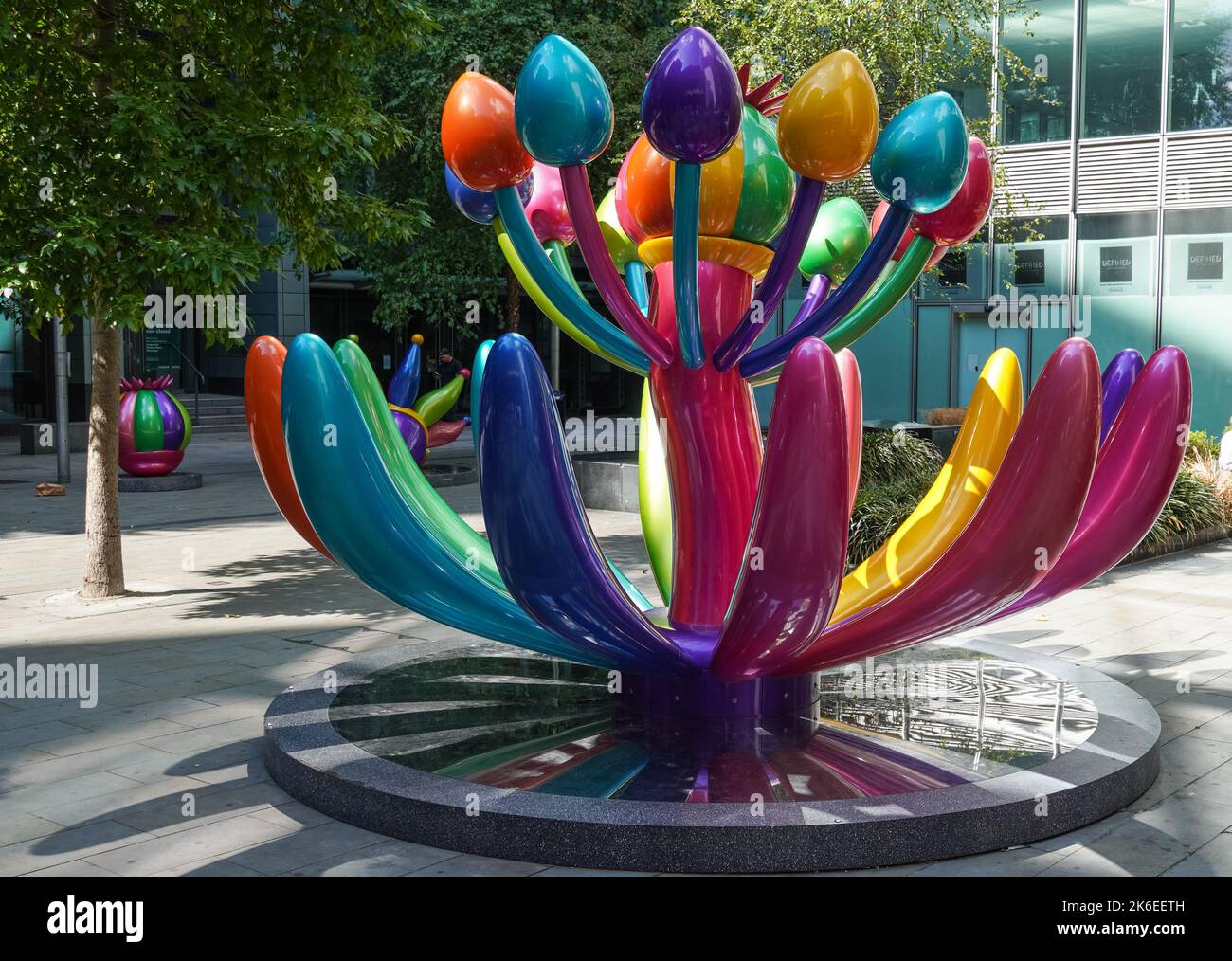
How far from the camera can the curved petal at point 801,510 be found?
4.34 meters

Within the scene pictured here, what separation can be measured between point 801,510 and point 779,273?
1.36m

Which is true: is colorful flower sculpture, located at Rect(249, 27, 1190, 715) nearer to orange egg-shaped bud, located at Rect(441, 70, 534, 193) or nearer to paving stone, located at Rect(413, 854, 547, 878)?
orange egg-shaped bud, located at Rect(441, 70, 534, 193)

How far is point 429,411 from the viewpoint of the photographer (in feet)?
63.1

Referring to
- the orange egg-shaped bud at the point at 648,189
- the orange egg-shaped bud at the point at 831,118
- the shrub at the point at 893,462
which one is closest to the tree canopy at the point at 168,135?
the orange egg-shaped bud at the point at 648,189

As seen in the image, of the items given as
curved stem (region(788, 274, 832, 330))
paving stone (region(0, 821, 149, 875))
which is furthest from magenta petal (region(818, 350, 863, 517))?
paving stone (region(0, 821, 149, 875))

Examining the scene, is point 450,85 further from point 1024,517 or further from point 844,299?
point 1024,517

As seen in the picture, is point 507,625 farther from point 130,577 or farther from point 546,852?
point 130,577

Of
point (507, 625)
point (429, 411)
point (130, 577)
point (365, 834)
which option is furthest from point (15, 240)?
point (429, 411)

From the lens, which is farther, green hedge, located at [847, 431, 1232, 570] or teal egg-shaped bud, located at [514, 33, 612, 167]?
green hedge, located at [847, 431, 1232, 570]

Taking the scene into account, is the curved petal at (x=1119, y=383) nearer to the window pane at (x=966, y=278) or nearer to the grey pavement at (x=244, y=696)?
the grey pavement at (x=244, y=696)

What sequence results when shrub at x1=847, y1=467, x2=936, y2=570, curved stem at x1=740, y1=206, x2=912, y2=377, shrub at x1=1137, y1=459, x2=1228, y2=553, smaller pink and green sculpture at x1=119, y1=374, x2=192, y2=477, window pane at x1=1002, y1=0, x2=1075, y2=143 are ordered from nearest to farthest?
curved stem at x1=740, y1=206, x2=912, y2=377 → shrub at x1=847, y1=467, x2=936, y2=570 → shrub at x1=1137, y1=459, x2=1228, y2=553 → smaller pink and green sculpture at x1=119, y1=374, x2=192, y2=477 → window pane at x1=1002, y1=0, x2=1075, y2=143

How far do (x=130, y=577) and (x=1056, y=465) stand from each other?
8.29 m

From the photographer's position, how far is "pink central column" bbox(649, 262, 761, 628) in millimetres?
5688

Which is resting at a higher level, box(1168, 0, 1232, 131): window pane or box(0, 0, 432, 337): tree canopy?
box(1168, 0, 1232, 131): window pane
